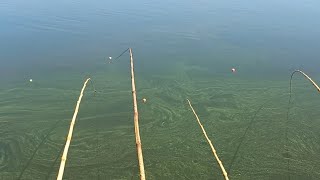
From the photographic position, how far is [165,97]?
23.9ft

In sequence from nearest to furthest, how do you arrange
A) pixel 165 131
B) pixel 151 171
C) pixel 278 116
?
pixel 151 171 → pixel 165 131 → pixel 278 116

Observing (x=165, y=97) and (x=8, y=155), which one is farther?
(x=165, y=97)

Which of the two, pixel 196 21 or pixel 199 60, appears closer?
pixel 199 60

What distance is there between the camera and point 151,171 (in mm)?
5148

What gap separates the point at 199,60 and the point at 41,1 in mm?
8173

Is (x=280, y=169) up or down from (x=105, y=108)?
down

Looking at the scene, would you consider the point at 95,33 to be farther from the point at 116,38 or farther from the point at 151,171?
the point at 151,171

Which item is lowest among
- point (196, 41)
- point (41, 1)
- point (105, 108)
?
point (105, 108)

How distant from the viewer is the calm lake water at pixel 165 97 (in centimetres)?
536

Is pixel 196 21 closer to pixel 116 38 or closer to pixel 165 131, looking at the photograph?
pixel 116 38

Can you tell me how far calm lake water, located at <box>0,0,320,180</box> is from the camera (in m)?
5.36

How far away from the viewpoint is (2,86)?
7605 millimetres

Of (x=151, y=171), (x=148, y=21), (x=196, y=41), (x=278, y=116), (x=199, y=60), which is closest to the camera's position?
(x=151, y=171)

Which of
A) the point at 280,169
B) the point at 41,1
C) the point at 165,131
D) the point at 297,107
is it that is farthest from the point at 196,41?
the point at 41,1
